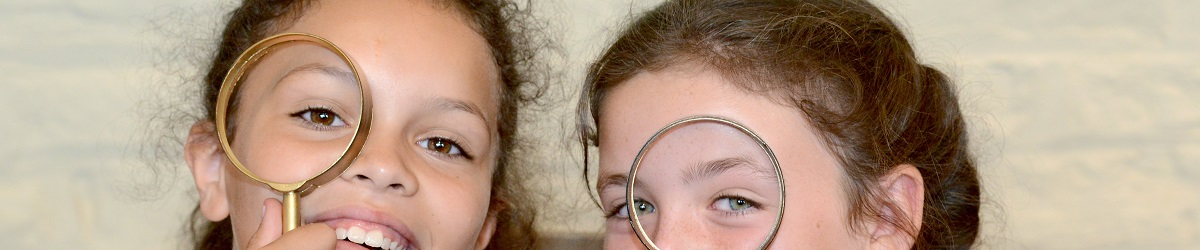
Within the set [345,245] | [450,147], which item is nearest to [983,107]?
[450,147]

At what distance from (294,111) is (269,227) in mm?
207

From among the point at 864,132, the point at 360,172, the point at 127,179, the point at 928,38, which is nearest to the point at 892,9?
the point at 928,38

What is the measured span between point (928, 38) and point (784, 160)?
4.90 ft

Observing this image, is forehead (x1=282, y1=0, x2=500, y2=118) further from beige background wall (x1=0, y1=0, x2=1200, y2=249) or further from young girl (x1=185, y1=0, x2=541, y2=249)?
beige background wall (x1=0, y1=0, x2=1200, y2=249)

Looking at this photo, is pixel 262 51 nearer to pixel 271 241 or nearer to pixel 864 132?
pixel 271 241

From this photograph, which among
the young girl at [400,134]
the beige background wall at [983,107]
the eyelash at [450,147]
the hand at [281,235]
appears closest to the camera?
the hand at [281,235]

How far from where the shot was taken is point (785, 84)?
7.43 feet

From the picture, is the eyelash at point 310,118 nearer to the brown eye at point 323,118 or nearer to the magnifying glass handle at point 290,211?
the brown eye at point 323,118

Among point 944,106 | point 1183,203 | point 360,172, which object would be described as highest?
point 360,172

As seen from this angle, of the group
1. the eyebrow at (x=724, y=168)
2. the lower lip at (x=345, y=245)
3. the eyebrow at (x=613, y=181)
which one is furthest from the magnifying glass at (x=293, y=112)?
the eyebrow at (x=724, y=168)

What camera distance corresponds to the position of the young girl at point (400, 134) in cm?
226

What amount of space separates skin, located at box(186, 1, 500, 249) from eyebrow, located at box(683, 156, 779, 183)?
49 centimetres

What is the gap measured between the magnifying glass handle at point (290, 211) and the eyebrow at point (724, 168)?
66cm

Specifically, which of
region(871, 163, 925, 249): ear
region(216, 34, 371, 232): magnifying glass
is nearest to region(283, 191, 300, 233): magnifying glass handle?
region(216, 34, 371, 232): magnifying glass
